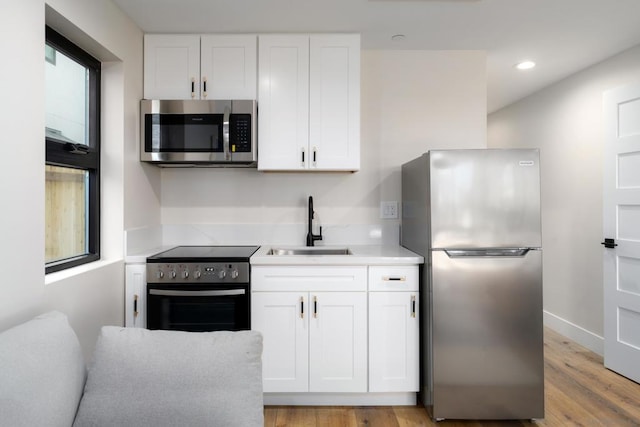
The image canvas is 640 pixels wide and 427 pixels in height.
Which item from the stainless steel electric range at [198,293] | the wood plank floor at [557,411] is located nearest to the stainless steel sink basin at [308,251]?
the stainless steel electric range at [198,293]

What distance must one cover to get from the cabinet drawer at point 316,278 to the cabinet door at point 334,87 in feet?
2.40

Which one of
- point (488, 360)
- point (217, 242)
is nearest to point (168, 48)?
point (217, 242)

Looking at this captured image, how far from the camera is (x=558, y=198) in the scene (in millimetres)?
3492

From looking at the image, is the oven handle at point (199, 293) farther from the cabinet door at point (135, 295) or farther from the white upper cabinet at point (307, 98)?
the white upper cabinet at point (307, 98)

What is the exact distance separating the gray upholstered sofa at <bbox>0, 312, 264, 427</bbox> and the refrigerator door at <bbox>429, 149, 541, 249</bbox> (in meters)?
1.29

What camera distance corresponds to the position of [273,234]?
9.07 feet

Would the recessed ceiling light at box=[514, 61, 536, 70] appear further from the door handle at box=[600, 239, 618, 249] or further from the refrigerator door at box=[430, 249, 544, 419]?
the refrigerator door at box=[430, 249, 544, 419]

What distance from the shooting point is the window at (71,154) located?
1.75 meters

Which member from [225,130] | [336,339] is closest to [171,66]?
[225,130]

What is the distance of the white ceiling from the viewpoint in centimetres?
211

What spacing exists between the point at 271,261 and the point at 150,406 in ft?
3.60

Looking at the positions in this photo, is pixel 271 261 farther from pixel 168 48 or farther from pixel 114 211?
pixel 168 48

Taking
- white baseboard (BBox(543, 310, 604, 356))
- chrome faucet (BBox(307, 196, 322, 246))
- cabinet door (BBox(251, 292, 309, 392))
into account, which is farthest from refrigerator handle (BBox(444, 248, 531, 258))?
white baseboard (BBox(543, 310, 604, 356))

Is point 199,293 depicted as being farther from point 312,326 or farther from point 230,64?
point 230,64
